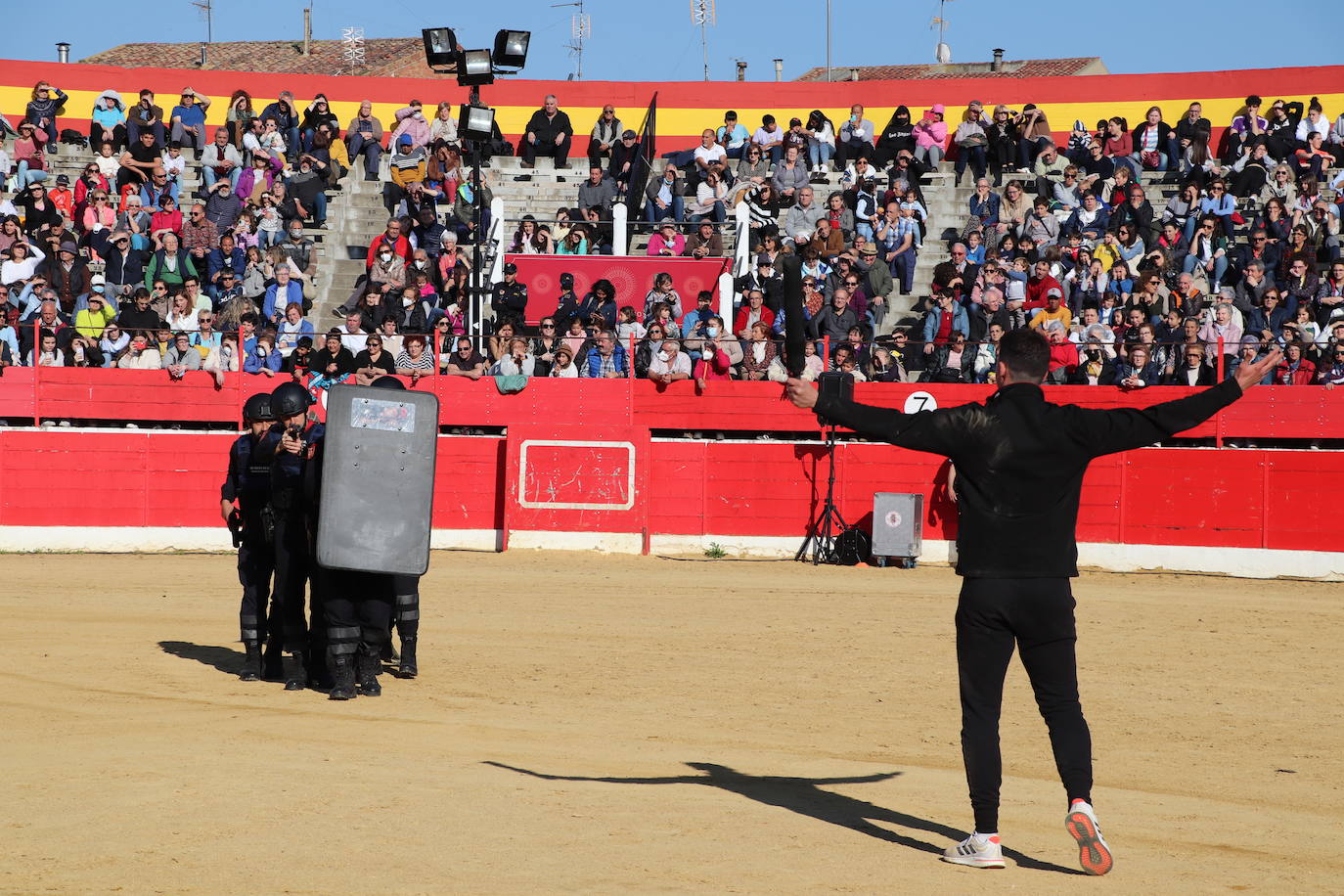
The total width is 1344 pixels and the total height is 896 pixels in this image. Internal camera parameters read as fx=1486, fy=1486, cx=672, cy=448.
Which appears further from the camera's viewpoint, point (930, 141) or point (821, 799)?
point (930, 141)

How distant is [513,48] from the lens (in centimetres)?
1930

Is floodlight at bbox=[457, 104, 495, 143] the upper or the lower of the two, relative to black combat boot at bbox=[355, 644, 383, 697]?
upper

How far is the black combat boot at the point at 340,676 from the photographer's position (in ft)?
28.9

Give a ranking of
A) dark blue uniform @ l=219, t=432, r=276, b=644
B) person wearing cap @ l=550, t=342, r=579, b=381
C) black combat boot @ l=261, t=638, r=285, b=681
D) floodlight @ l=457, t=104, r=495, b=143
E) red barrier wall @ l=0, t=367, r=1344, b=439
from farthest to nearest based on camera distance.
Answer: person wearing cap @ l=550, t=342, r=579, b=381 → red barrier wall @ l=0, t=367, r=1344, b=439 → floodlight @ l=457, t=104, r=495, b=143 → dark blue uniform @ l=219, t=432, r=276, b=644 → black combat boot @ l=261, t=638, r=285, b=681

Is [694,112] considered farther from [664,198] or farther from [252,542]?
[252,542]

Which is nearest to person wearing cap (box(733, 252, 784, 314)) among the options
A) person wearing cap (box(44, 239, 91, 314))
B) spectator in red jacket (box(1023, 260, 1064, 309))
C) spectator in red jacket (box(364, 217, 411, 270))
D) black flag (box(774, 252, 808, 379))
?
spectator in red jacket (box(1023, 260, 1064, 309))

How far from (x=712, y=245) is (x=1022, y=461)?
16992mm

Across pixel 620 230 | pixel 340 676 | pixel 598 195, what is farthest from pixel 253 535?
pixel 598 195

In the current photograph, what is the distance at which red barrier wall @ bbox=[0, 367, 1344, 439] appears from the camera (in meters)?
18.8

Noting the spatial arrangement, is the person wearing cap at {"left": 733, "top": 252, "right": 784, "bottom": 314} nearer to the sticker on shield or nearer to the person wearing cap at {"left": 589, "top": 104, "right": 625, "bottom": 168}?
the person wearing cap at {"left": 589, "top": 104, "right": 625, "bottom": 168}

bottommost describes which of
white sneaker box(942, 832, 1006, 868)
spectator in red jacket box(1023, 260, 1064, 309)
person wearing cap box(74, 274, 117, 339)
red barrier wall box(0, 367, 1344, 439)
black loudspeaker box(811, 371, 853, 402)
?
white sneaker box(942, 832, 1006, 868)

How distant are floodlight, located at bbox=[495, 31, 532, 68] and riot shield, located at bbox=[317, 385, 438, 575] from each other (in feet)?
35.8

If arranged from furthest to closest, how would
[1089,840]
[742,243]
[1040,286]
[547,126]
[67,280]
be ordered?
1. [547,126]
2. [742,243]
3. [67,280]
4. [1040,286]
5. [1089,840]

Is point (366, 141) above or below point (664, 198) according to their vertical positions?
above
